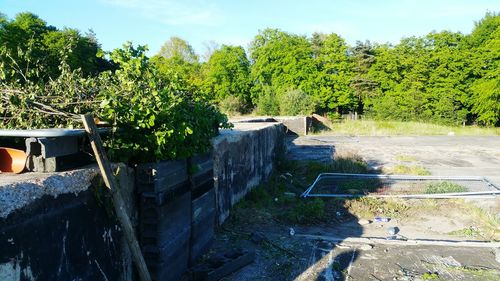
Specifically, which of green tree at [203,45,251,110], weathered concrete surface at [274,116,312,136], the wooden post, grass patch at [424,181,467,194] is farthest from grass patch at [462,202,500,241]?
green tree at [203,45,251,110]

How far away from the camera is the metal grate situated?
936cm

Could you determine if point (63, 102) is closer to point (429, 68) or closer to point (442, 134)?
point (442, 134)

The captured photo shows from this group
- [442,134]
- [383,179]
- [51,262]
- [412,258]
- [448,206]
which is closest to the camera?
[51,262]

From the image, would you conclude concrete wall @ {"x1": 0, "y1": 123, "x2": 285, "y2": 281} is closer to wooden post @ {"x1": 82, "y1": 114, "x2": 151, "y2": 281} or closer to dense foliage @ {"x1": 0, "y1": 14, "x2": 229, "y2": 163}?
wooden post @ {"x1": 82, "y1": 114, "x2": 151, "y2": 281}

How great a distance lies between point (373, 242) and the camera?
21.5ft

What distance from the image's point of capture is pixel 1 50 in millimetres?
4766

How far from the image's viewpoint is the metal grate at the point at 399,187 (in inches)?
368

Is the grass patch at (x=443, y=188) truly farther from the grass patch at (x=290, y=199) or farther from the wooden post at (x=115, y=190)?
the wooden post at (x=115, y=190)

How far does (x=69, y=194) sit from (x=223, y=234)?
345 cm

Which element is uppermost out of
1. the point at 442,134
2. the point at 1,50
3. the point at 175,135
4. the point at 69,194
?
the point at 1,50

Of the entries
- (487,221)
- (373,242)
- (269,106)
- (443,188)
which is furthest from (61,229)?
(269,106)

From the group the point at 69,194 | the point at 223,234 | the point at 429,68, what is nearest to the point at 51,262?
the point at 69,194

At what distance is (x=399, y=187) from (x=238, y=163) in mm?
4600

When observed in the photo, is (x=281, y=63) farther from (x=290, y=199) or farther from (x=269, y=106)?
(x=290, y=199)
